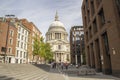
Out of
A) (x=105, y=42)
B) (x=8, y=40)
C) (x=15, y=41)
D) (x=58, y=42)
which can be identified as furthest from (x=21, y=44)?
(x=58, y=42)

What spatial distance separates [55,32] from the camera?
409ft

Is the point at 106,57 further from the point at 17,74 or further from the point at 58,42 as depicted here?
the point at 58,42

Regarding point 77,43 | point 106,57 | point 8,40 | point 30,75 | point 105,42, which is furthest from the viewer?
point 77,43

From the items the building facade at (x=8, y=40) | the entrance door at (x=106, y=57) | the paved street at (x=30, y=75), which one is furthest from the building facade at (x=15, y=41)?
the entrance door at (x=106, y=57)

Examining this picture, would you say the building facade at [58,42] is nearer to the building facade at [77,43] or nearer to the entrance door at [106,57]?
the building facade at [77,43]

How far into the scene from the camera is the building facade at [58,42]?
11506cm

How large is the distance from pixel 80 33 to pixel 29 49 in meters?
34.6

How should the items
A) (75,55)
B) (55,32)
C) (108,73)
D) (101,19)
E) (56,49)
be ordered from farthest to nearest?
(55,32), (56,49), (75,55), (101,19), (108,73)

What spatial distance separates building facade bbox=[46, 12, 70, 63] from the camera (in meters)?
115

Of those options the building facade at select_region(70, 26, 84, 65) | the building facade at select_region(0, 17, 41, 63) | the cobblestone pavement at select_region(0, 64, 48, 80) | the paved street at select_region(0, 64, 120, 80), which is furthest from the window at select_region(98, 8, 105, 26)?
the building facade at select_region(70, 26, 84, 65)

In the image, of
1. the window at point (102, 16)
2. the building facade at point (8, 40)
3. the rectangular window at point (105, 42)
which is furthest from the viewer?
the building facade at point (8, 40)

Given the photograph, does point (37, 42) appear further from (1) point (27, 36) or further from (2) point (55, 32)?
(2) point (55, 32)

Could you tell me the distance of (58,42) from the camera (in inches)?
4648

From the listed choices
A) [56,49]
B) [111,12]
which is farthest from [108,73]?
[56,49]
